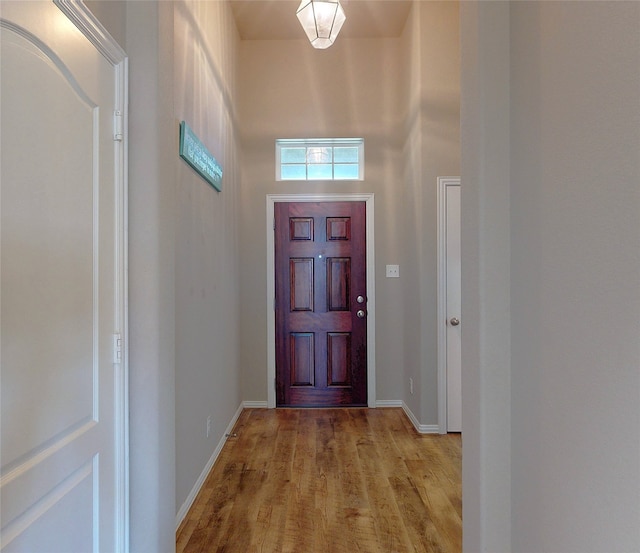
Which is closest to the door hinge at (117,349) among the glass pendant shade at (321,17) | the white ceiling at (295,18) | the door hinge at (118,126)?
the door hinge at (118,126)

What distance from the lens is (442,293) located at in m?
3.01

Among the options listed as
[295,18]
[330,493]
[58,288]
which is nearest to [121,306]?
[58,288]

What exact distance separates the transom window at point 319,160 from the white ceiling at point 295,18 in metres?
1.01

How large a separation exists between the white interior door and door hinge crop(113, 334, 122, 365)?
98.7 inches

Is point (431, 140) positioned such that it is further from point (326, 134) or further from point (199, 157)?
point (199, 157)

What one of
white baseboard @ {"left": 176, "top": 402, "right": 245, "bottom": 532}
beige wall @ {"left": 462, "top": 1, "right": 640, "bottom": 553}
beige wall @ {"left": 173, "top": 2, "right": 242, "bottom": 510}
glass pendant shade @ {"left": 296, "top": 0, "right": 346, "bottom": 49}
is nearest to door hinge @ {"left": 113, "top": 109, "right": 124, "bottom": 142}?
beige wall @ {"left": 173, "top": 2, "right": 242, "bottom": 510}

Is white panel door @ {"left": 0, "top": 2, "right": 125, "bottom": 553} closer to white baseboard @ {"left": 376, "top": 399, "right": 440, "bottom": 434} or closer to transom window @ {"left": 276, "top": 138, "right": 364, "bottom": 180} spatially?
white baseboard @ {"left": 376, "top": 399, "right": 440, "bottom": 434}

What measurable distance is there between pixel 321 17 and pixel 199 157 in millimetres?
1145

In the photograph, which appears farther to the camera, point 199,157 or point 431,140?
point 431,140

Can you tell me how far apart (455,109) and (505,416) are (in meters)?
2.60

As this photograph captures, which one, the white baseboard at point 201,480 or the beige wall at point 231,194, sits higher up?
the beige wall at point 231,194

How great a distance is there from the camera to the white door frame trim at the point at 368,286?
11.7 feet

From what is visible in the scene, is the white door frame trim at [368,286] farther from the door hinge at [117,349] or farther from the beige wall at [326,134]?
the door hinge at [117,349]

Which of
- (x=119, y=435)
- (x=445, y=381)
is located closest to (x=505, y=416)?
(x=119, y=435)
